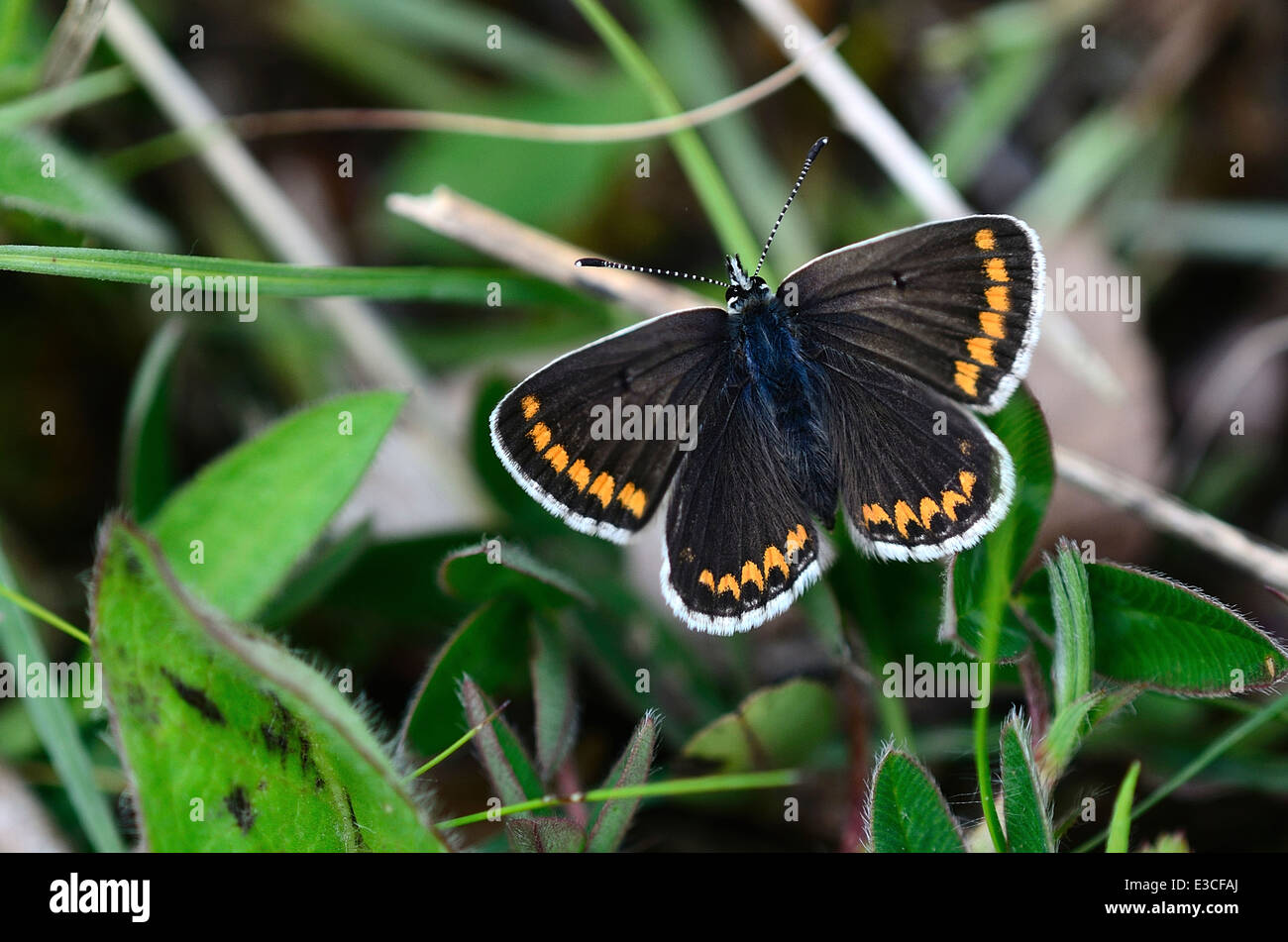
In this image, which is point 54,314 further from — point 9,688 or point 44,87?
point 9,688

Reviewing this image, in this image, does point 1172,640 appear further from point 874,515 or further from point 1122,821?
point 874,515

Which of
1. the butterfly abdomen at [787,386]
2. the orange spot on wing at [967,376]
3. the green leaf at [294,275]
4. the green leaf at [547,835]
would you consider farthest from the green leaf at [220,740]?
the orange spot on wing at [967,376]

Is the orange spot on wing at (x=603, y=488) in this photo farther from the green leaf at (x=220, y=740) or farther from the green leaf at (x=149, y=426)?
the green leaf at (x=149, y=426)

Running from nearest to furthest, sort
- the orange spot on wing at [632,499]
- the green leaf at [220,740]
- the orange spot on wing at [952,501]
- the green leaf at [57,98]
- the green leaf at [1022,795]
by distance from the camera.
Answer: the green leaf at [220,740] → the green leaf at [1022,795] → the orange spot on wing at [952,501] → the orange spot on wing at [632,499] → the green leaf at [57,98]

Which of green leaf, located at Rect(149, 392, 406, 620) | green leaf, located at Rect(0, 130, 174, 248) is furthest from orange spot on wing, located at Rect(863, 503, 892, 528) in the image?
green leaf, located at Rect(0, 130, 174, 248)

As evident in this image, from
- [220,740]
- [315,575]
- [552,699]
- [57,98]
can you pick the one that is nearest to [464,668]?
[552,699]

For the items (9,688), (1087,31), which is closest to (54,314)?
(9,688)
